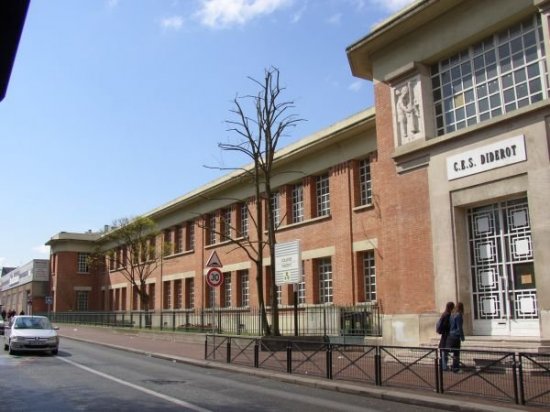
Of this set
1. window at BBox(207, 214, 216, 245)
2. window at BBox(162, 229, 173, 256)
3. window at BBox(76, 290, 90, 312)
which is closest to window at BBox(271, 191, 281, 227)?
window at BBox(207, 214, 216, 245)

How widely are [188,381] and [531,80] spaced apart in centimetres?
1111

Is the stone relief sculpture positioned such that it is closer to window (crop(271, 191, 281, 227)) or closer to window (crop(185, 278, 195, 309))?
window (crop(271, 191, 281, 227))

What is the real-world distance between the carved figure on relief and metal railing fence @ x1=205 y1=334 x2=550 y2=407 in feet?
23.4

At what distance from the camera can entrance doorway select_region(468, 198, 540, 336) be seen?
15.3 meters

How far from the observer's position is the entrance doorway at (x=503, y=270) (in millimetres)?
15328

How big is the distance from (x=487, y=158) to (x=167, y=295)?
3332 cm

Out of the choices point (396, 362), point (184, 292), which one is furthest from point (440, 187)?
point (184, 292)

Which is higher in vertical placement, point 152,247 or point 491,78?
point 491,78

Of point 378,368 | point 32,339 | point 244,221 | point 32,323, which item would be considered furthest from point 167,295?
point 378,368

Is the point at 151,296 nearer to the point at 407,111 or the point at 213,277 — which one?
the point at 213,277

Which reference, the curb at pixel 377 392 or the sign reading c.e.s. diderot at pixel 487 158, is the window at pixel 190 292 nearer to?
the curb at pixel 377 392

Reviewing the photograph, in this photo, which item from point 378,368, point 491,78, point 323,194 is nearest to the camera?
point 378,368

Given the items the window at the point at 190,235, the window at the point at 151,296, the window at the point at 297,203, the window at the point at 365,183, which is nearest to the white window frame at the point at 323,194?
the window at the point at 297,203

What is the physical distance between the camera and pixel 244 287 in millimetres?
35438
